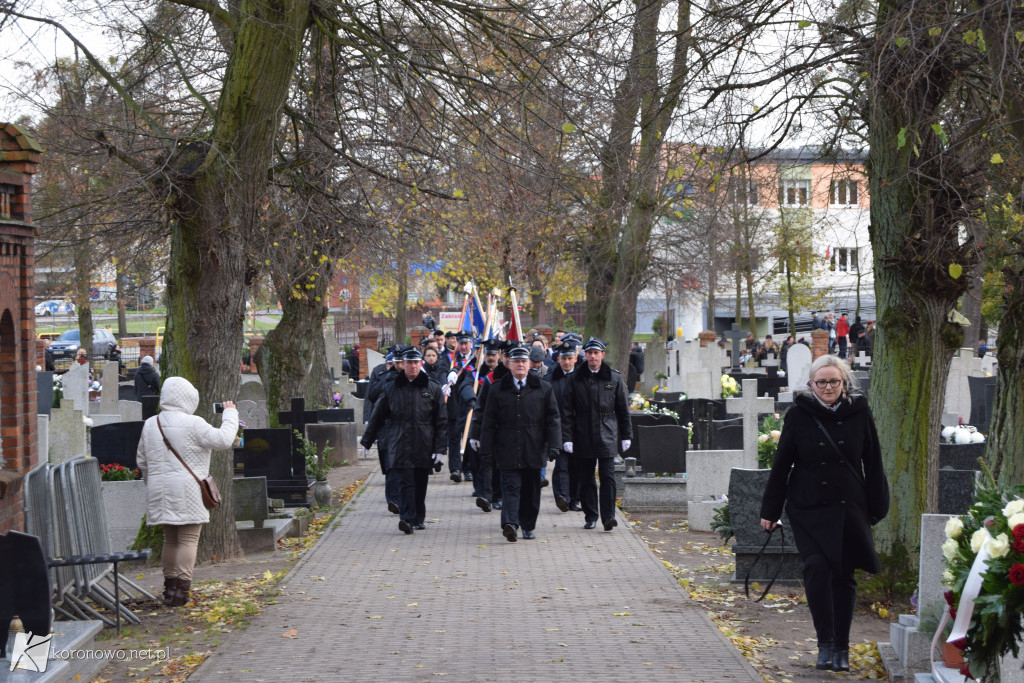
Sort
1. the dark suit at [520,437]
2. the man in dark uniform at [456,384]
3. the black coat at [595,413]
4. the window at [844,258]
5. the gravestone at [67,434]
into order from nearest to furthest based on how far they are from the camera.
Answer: the dark suit at [520,437] < the black coat at [595,413] < the gravestone at [67,434] < the window at [844,258] < the man in dark uniform at [456,384]

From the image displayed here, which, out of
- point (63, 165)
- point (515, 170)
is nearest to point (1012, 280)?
point (515, 170)

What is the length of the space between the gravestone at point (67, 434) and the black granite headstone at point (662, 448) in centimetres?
650

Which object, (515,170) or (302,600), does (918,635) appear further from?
(515,170)

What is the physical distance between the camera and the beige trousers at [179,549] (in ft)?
28.6

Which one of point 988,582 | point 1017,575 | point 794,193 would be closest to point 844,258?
point 794,193

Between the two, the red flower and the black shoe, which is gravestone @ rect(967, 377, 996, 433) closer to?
the black shoe

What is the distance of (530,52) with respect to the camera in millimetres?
9992

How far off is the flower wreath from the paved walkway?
5.20ft

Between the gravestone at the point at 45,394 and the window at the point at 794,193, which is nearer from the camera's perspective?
the window at the point at 794,193

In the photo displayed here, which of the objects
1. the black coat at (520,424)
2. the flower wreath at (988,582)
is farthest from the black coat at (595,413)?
the flower wreath at (988,582)

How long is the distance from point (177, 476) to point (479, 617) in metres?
2.53

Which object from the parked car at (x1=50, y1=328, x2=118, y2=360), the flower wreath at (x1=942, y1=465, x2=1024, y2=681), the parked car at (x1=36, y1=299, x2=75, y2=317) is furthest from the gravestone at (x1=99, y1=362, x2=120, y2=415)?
the parked car at (x1=50, y1=328, x2=118, y2=360)

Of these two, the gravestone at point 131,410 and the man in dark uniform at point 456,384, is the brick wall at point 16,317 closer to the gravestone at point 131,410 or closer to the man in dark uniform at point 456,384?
the man in dark uniform at point 456,384

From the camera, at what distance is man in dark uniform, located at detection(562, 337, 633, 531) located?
12.2 metres
